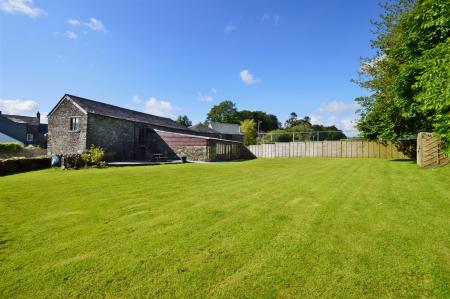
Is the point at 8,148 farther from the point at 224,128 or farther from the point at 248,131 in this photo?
the point at 248,131

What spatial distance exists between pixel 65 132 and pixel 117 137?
455 cm

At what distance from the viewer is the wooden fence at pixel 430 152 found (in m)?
12.9

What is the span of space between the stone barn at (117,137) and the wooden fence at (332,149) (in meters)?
5.85

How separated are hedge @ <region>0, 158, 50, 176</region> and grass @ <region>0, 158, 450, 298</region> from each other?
10050 mm

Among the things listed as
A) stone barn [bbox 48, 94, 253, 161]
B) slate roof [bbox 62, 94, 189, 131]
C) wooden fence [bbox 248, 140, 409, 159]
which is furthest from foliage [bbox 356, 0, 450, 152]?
slate roof [bbox 62, 94, 189, 131]

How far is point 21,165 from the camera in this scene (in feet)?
50.6

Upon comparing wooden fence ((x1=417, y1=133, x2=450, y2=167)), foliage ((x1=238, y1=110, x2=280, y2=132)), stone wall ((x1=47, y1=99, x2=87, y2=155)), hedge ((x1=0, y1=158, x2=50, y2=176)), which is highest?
foliage ((x1=238, y1=110, x2=280, y2=132))

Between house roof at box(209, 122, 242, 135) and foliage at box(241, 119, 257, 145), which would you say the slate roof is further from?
foliage at box(241, 119, 257, 145)

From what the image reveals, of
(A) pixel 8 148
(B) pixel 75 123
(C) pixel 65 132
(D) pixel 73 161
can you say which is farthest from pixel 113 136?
(A) pixel 8 148

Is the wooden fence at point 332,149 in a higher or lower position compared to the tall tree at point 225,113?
lower

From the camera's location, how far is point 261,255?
351 centimetres

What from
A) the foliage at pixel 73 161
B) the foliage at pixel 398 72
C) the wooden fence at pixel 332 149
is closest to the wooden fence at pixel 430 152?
the foliage at pixel 398 72

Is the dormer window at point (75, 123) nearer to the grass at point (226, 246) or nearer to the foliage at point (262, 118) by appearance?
the grass at point (226, 246)

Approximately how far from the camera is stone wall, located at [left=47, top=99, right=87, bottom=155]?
22.2 meters
